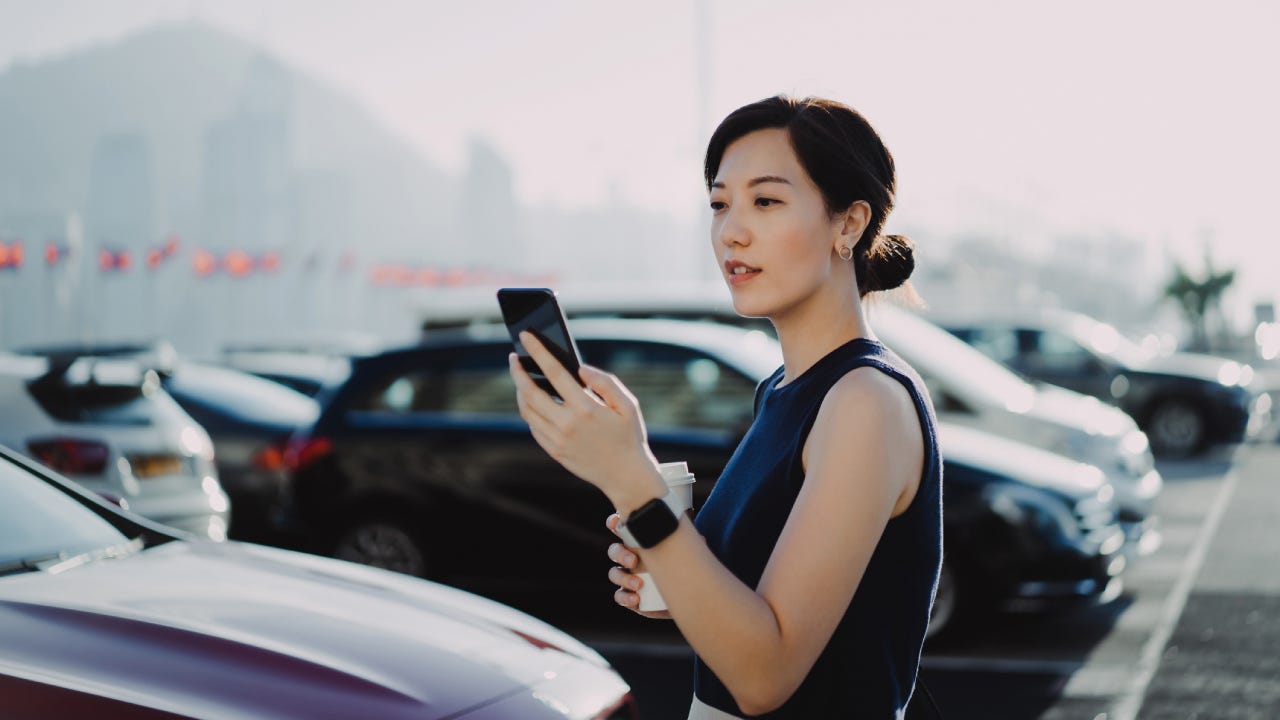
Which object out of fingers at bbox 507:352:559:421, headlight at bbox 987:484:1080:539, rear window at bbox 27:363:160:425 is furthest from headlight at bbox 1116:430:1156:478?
fingers at bbox 507:352:559:421

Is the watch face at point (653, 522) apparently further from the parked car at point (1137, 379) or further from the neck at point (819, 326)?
the parked car at point (1137, 379)

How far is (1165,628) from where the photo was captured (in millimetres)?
7230

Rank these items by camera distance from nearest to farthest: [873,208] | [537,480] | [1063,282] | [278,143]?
[873,208], [537,480], [278,143], [1063,282]

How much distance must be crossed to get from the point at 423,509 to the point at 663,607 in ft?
19.3

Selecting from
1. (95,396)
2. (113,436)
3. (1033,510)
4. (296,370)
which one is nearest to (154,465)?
(113,436)

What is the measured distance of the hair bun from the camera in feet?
6.03

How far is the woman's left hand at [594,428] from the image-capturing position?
1.46 meters

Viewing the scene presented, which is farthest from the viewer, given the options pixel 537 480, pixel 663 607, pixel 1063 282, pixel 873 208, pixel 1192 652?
pixel 1063 282

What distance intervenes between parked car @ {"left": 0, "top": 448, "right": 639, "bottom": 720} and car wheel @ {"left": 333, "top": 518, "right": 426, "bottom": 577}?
3.65 metres

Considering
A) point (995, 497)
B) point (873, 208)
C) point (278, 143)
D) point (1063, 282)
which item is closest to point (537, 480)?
point (995, 497)

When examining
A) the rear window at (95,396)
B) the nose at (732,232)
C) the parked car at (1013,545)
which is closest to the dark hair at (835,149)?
the nose at (732,232)

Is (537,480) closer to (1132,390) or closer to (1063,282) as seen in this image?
(1132,390)

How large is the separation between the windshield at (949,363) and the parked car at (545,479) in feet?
4.19

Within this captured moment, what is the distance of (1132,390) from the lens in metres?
16.7
